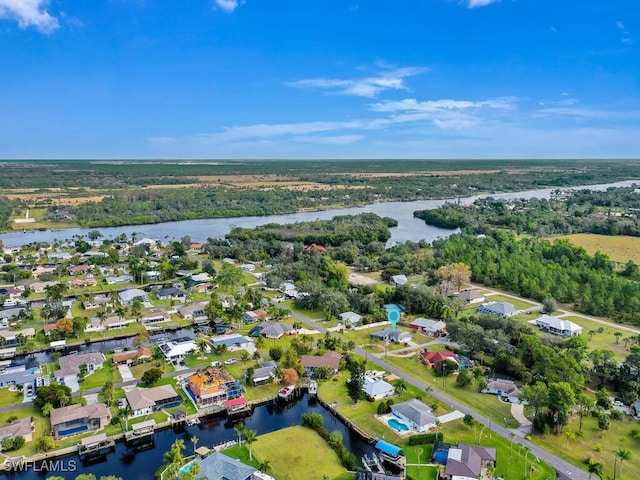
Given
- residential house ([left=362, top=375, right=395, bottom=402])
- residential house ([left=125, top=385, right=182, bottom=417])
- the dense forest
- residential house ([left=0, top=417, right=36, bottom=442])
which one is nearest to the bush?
residential house ([left=362, top=375, right=395, bottom=402])

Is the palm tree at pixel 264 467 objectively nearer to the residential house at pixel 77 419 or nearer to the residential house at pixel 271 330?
the residential house at pixel 77 419

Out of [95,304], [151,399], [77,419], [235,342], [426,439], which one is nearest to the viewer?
[426,439]

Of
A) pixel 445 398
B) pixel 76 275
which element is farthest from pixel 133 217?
pixel 445 398

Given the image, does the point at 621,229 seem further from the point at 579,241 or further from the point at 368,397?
the point at 368,397

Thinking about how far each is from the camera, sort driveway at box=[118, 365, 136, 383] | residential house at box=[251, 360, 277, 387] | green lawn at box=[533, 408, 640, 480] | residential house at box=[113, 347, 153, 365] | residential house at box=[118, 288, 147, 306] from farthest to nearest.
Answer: residential house at box=[118, 288, 147, 306] → residential house at box=[113, 347, 153, 365] → driveway at box=[118, 365, 136, 383] → residential house at box=[251, 360, 277, 387] → green lawn at box=[533, 408, 640, 480]

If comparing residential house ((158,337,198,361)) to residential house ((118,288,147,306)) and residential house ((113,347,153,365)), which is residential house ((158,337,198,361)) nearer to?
residential house ((113,347,153,365))

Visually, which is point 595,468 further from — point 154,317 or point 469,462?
point 154,317

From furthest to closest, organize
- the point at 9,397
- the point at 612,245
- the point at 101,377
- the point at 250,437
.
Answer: the point at 612,245
the point at 101,377
the point at 9,397
the point at 250,437

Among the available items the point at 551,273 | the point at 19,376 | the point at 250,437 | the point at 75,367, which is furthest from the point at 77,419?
the point at 551,273
